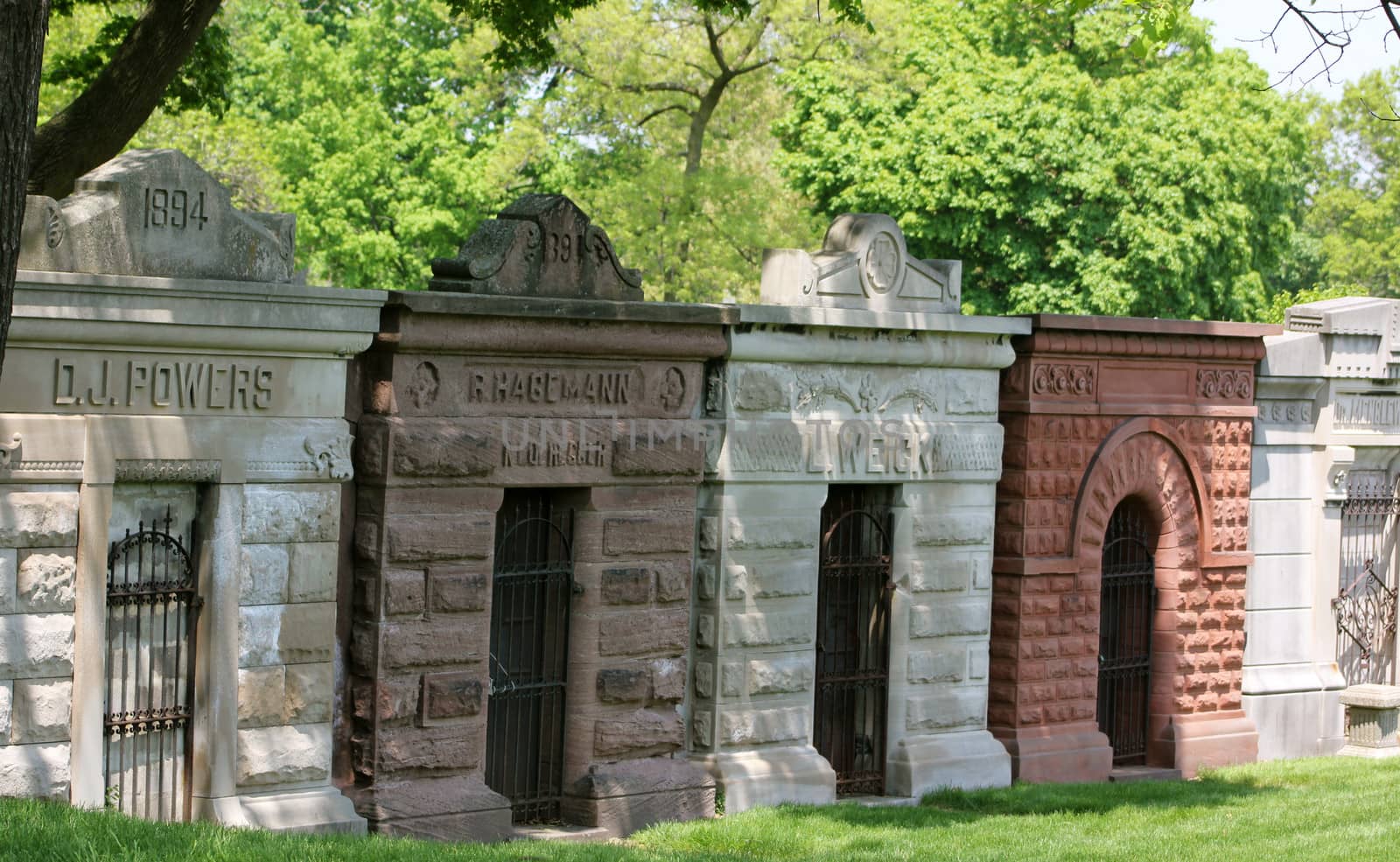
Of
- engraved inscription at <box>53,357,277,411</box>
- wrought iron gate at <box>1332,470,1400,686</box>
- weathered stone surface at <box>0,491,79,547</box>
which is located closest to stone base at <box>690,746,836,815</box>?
engraved inscription at <box>53,357,277,411</box>

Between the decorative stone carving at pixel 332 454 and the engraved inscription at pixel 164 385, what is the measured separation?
14.0 inches

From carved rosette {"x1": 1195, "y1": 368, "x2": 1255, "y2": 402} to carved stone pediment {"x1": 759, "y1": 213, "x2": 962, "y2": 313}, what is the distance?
2.91 meters

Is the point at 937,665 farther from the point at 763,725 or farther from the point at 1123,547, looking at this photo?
the point at 1123,547

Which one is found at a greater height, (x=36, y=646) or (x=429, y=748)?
(x=36, y=646)

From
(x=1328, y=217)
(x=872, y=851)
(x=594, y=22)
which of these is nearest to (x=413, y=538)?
(x=872, y=851)

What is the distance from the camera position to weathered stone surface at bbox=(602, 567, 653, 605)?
11.7 m

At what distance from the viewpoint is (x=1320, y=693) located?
16422 millimetres

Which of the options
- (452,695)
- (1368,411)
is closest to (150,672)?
(452,695)

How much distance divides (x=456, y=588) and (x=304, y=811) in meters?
1.53

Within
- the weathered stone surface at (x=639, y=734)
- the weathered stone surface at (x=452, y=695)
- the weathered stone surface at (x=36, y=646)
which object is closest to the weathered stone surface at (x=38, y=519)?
the weathered stone surface at (x=36, y=646)

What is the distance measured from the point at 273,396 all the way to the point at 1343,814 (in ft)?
25.0

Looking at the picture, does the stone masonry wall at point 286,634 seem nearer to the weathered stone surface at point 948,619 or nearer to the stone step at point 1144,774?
the weathered stone surface at point 948,619

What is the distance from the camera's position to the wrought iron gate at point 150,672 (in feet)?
32.1

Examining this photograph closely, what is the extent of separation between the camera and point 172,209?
9.61m
